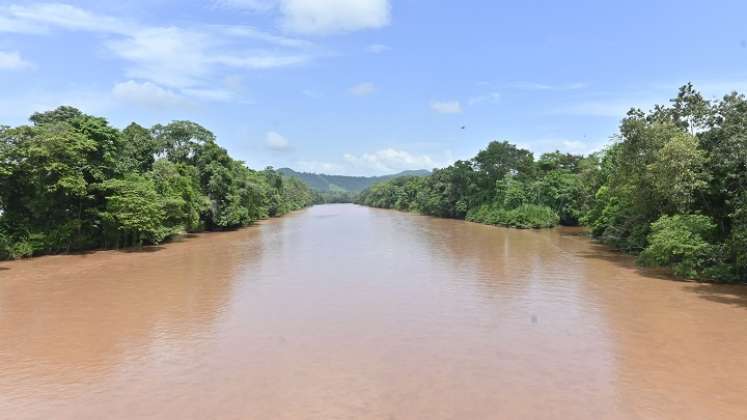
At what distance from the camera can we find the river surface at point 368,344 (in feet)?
22.2

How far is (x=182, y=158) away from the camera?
35500 mm

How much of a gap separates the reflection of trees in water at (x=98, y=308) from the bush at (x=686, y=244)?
14.4 m

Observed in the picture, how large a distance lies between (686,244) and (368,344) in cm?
1181

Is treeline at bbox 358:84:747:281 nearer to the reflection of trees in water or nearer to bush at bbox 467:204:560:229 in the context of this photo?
bush at bbox 467:204:560:229

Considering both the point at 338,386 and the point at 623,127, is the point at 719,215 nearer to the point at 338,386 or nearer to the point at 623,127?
the point at 623,127

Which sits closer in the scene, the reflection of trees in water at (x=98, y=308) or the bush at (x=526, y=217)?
the reflection of trees in water at (x=98, y=308)

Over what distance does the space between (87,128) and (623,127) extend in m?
25.2

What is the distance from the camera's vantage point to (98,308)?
40.4 feet

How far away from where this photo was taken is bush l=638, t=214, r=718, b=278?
14.8 metres

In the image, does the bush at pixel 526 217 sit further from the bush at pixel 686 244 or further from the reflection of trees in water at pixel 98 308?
the reflection of trees in water at pixel 98 308

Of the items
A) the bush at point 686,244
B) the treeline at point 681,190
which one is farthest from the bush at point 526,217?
the bush at point 686,244

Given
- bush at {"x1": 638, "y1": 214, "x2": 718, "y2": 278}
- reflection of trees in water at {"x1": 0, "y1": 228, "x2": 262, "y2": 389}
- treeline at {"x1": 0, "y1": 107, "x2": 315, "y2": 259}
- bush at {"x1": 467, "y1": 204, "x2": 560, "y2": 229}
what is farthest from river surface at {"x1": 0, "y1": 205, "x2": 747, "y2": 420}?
bush at {"x1": 467, "y1": 204, "x2": 560, "y2": 229}

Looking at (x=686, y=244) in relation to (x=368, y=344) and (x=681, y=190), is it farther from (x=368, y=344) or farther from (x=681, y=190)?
A: (x=368, y=344)

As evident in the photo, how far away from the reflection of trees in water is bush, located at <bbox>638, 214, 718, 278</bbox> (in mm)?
14387
